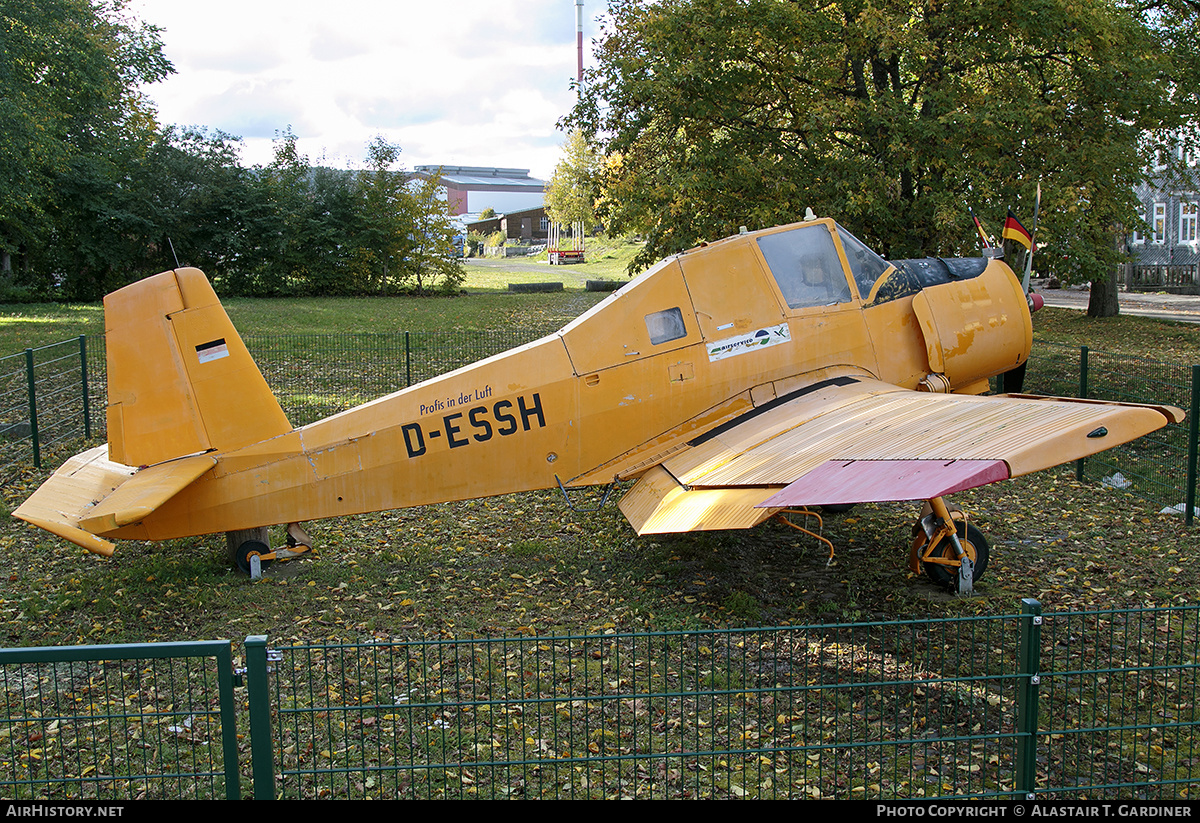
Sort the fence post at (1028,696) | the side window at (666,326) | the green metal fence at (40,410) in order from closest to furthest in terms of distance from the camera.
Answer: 1. the fence post at (1028,696)
2. the side window at (666,326)
3. the green metal fence at (40,410)

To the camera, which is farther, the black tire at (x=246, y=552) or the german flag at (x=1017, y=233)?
the german flag at (x=1017, y=233)

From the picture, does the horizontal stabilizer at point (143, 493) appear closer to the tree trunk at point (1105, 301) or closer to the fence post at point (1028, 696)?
the fence post at point (1028, 696)

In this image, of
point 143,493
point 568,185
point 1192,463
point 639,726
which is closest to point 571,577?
point 639,726

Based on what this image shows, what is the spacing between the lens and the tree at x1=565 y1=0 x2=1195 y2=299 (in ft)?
44.9

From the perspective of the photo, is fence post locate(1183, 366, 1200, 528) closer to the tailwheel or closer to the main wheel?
the main wheel

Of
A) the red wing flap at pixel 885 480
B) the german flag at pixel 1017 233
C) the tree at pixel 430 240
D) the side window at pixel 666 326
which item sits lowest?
the red wing flap at pixel 885 480

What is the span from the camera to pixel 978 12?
43.7ft

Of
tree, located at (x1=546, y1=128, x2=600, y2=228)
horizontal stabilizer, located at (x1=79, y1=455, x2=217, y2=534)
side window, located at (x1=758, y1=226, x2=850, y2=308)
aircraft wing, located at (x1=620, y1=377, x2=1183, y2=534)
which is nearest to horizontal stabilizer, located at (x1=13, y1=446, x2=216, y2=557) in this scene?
horizontal stabilizer, located at (x1=79, y1=455, x2=217, y2=534)

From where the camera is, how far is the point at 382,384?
16.0 meters

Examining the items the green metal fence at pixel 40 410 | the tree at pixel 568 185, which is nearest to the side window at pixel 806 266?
the green metal fence at pixel 40 410

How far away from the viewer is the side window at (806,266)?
26.7ft

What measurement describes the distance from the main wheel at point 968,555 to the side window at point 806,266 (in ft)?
8.03

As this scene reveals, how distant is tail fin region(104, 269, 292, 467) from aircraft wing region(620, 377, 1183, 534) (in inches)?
136

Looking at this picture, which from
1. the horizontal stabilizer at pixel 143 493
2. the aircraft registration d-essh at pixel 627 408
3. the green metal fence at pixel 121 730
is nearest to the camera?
the green metal fence at pixel 121 730
